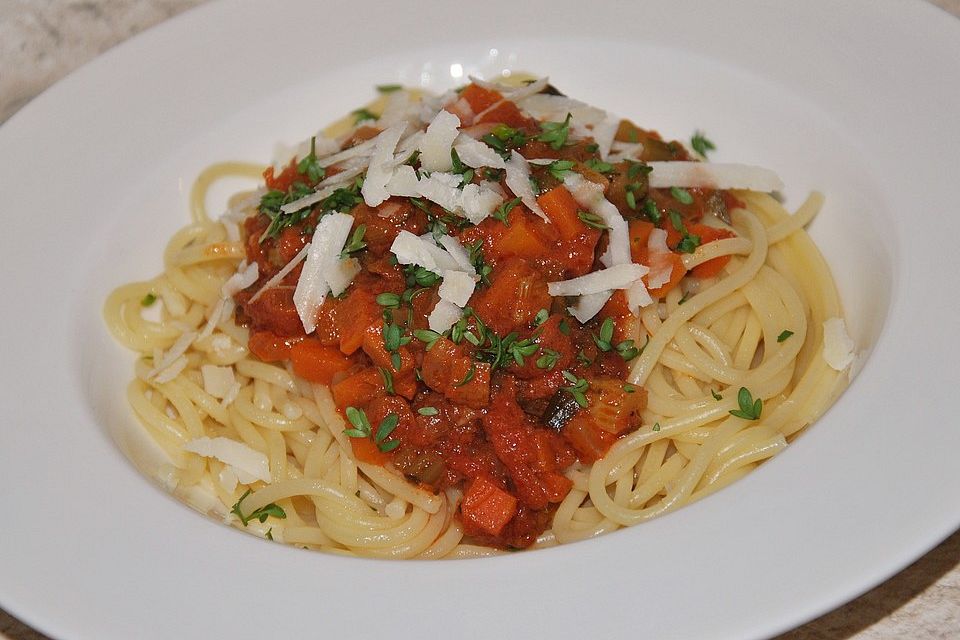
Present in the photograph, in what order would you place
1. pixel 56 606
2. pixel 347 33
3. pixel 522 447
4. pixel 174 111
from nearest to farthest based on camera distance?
1. pixel 56 606
2. pixel 522 447
3. pixel 174 111
4. pixel 347 33

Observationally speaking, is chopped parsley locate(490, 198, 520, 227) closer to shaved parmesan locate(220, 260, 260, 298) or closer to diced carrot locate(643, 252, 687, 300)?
diced carrot locate(643, 252, 687, 300)

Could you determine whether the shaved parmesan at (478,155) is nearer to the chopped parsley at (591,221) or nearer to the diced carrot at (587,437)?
the chopped parsley at (591,221)

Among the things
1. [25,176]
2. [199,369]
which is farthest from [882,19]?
[25,176]

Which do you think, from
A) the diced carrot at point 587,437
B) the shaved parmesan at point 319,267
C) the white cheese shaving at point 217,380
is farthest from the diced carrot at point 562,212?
the white cheese shaving at point 217,380

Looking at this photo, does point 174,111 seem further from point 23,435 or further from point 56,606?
point 56,606

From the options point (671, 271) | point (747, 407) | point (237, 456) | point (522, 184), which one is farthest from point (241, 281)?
point (747, 407)
